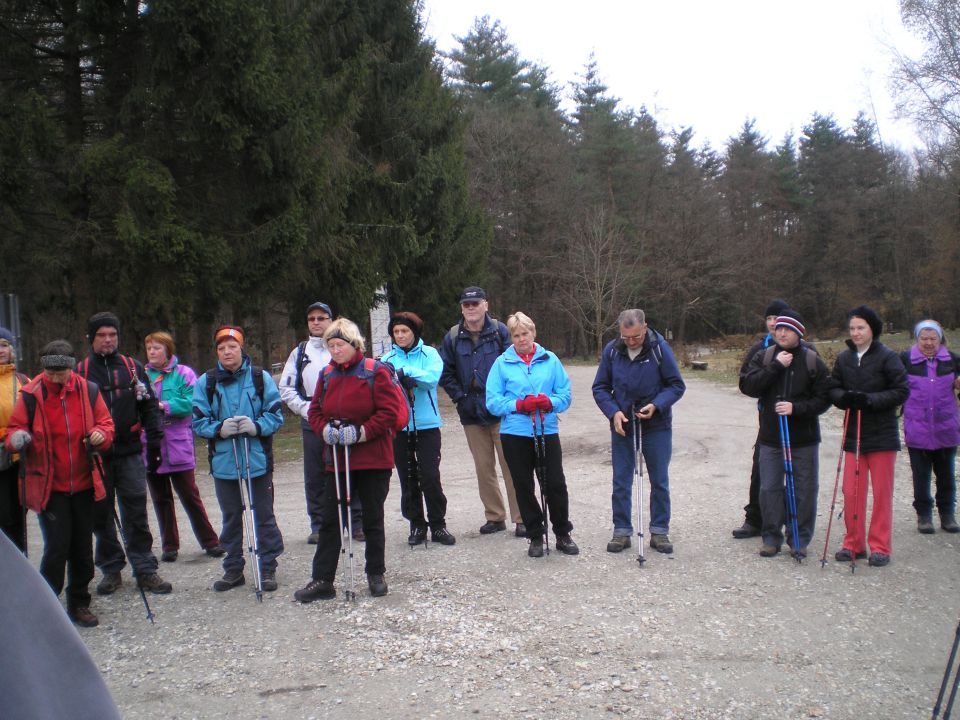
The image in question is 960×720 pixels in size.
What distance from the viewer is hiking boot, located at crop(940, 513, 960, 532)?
22.7ft

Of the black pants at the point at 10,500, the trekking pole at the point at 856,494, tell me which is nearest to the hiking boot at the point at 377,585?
the black pants at the point at 10,500

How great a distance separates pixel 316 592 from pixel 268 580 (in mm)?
529

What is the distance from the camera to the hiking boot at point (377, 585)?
222 inches

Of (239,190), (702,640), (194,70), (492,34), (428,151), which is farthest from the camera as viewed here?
(492,34)

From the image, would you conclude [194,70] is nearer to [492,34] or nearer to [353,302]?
[353,302]

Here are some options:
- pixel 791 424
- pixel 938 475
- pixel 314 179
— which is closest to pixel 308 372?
pixel 791 424

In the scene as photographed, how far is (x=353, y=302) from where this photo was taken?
1641 centimetres

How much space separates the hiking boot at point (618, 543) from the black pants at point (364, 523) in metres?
2.01

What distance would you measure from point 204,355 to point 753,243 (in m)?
37.6

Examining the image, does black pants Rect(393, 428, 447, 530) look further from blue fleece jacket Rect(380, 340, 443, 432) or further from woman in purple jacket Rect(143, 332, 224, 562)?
woman in purple jacket Rect(143, 332, 224, 562)

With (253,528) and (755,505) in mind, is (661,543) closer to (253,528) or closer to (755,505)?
(755,505)

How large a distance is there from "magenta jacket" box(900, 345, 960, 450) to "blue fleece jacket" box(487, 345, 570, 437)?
3244 mm

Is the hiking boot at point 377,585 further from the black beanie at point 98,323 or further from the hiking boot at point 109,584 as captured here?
the black beanie at point 98,323

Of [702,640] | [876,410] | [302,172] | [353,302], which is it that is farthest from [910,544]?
[353,302]
